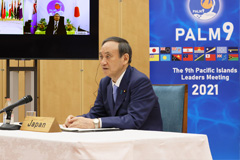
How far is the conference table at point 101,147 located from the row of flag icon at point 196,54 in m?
3.40

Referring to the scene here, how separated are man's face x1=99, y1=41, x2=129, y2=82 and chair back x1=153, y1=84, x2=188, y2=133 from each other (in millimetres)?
415

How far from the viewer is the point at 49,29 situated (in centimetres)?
338

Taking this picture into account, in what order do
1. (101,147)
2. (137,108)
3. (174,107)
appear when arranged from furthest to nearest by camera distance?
(174,107), (137,108), (101,147)

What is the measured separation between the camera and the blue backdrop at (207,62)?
4988 mm

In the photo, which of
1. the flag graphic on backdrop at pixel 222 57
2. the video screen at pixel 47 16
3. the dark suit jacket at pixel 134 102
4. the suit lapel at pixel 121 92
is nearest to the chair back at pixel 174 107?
the dark suit jacket at pixel 134 102

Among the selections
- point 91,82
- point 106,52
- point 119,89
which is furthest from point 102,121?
point 91,82

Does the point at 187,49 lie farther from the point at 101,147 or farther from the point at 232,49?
the point at 101,147

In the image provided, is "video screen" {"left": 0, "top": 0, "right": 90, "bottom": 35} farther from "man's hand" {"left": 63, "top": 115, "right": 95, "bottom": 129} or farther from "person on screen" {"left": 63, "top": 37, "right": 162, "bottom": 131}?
"man's hand" {"left": 63, "top": 115, "right": 95, "bottom": 129}

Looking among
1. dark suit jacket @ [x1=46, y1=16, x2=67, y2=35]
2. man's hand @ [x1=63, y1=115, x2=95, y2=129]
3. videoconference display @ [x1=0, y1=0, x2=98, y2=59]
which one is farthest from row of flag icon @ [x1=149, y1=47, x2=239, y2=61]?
man's hand @ [x1=63, y1=115, x2=95, y2=129]

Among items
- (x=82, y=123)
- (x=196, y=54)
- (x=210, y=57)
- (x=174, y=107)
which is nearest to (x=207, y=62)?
(x=210, y=57)

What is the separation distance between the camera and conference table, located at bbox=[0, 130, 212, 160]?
142 centimetres

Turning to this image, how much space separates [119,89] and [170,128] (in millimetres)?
491

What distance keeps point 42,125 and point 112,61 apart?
0.78 m

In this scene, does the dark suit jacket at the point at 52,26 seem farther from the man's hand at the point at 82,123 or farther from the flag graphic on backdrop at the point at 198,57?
the flag graphic on backdrop at the point at 198,57
